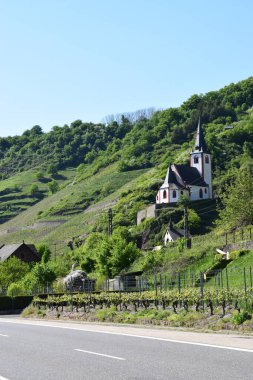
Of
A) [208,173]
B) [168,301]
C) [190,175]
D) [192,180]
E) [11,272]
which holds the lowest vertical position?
[168,301]

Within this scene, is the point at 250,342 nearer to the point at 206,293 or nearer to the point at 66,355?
the point at 66,355

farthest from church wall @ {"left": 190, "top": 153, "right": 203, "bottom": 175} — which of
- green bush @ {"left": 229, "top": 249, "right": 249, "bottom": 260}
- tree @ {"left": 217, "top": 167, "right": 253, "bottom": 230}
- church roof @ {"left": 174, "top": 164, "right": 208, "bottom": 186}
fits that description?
green bush @ {"left": 229, "top": 249, "right": 249, "bottom": 260}

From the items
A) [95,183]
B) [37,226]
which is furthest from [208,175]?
[95,183]

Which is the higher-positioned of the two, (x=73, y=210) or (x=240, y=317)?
(x=73, y=210)

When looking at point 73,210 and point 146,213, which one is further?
point 73,210

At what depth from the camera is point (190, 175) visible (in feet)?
404

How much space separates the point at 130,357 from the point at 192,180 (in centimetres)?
10919

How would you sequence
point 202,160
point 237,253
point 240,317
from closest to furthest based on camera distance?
1. point 240,317
2. point 237,253
3. point 202,160

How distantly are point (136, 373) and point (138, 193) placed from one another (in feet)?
397

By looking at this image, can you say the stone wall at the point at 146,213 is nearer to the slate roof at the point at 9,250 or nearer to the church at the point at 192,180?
the church at the point at 192,180

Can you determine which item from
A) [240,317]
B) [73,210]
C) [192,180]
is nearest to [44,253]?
[192,180]

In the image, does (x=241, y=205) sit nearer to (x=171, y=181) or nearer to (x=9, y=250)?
(x=9, y=250)

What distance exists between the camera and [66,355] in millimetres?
13430

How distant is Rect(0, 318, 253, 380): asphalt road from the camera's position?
10.3 m
